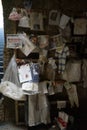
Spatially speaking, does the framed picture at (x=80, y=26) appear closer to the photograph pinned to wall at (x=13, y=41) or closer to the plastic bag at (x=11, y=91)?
the photograph pinned to wall at (x=13, y=41)

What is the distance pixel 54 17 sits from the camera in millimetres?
3414

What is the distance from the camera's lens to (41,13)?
3387 mm

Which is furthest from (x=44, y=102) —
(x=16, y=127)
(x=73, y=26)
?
(x=73, y=26)

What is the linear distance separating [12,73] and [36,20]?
0.74m

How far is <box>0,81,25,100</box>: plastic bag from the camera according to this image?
11.1 ft

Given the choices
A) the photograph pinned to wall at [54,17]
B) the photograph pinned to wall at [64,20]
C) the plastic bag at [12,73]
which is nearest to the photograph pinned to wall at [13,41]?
the plastic bag at [12,73]

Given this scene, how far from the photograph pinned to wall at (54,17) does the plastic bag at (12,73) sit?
67 centimetres

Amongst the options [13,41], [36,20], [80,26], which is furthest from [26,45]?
[80,26]

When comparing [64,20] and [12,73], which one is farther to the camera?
[12,73]

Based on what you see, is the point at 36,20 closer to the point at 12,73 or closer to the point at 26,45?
the point at 26,45

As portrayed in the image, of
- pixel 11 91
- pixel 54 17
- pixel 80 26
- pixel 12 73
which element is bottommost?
pixel 11 91

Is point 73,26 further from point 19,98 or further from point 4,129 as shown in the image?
point 4,129

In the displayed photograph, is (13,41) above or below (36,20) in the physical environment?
below

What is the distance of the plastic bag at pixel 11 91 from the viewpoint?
11.1 ft
